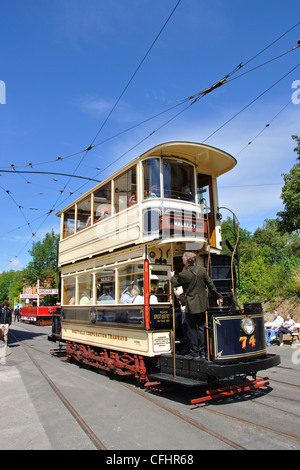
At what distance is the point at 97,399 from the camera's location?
5.93 meters

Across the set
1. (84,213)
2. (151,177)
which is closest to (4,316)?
(84,213)

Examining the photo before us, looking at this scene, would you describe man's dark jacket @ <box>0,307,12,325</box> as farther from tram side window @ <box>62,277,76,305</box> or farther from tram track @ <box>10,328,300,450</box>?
tram track @ <box>10,328,300,450</box>

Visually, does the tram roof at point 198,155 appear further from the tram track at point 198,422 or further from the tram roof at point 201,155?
the tram track at point 198,422

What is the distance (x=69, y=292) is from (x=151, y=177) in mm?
5102

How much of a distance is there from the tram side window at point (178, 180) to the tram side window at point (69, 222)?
14.1ft

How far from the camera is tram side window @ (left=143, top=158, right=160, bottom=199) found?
692cm

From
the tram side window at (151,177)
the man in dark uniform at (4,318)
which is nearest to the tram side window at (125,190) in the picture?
the tram side window at (151,177)

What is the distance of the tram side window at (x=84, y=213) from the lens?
30.6 ft

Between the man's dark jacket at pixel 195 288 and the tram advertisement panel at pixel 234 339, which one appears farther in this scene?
the man's dark jacket at pixel 195 288

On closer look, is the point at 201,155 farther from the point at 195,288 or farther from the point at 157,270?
the point at 195,288

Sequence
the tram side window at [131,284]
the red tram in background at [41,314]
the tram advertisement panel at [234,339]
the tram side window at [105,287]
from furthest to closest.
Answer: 1. the red tram in background at [41,314]
2. the tram side window at [105,287]
3. the tram side window at [131,284]
4. the tram advertisement panel at [234,339]

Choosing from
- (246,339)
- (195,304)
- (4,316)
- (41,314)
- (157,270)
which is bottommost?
(41,314)

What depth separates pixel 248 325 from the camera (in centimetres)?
554
